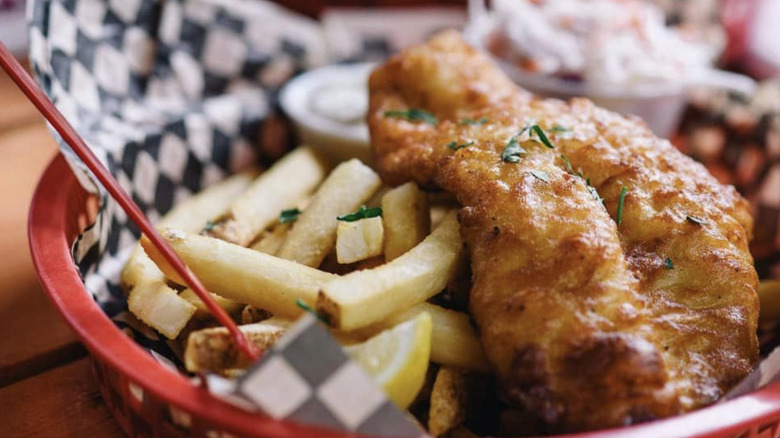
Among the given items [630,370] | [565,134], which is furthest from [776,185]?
[630,370]

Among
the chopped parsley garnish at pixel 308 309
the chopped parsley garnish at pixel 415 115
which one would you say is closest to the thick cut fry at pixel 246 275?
the chopped parsley garnish at pixel 308 309

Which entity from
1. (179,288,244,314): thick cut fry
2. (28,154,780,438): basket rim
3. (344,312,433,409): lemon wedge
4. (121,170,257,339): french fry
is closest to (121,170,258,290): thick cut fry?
(121,170,257,339): french fry

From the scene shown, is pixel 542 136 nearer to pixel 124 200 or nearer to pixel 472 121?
pixel 472 121

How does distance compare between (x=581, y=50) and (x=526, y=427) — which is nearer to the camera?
(x=526, y=427)

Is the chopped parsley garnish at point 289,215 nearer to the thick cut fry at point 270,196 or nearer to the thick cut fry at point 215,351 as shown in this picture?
the thick cut fry at point 270,196

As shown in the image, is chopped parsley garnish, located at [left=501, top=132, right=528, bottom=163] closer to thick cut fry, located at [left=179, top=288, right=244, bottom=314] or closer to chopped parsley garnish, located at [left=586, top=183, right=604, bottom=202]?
chopped parsley garnish, located at [left=586, top=183, right=604, bottom=202]

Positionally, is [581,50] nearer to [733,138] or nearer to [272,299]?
[733,138]
